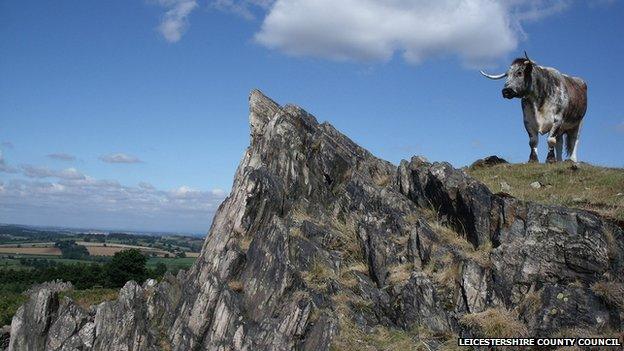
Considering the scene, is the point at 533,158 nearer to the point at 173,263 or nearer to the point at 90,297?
the point at 90,297

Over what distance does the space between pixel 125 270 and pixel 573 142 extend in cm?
6875

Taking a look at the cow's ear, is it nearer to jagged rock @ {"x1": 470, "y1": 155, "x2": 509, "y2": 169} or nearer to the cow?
the cow

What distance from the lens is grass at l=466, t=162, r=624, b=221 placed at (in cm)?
1681

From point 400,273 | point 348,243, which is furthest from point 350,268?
point 400,273

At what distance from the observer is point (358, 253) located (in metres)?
16.8

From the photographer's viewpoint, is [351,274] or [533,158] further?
[533,158]

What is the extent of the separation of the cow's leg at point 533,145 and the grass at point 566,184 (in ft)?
4.42

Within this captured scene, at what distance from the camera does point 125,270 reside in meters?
77.8

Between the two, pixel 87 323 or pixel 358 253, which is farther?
pixel 87 323

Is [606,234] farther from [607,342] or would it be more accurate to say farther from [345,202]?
[345,202]

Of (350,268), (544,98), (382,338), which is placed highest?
(544,98)

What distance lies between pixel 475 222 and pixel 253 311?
746 centimetres

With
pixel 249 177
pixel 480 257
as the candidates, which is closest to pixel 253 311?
pixel 249 177

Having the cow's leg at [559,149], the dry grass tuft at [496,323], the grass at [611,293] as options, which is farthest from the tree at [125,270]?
the grass at [611,293]
